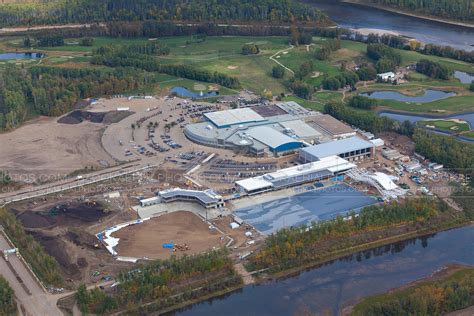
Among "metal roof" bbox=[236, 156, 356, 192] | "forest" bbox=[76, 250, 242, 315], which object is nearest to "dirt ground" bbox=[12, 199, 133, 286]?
"forest" bbox=[76, 250, 242, 315]

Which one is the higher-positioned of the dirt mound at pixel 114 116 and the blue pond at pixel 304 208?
the dirt mound at pixel 114 116

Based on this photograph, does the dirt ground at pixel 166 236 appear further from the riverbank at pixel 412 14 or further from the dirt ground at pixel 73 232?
the riverbank at pixel 412 14

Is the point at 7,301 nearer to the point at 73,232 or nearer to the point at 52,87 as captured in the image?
the point at 73,232

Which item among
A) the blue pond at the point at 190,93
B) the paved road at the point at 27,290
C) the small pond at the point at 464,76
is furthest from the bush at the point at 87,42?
the paved road at the point at 27,290

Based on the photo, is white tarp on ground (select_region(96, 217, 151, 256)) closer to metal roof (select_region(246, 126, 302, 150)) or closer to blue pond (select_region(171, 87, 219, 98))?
metal roof (select_region(246, 126, 302, 150))

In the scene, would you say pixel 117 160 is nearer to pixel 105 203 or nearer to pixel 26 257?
pixel 105 203

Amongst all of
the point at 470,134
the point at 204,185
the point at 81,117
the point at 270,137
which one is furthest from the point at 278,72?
the point at 204,185
